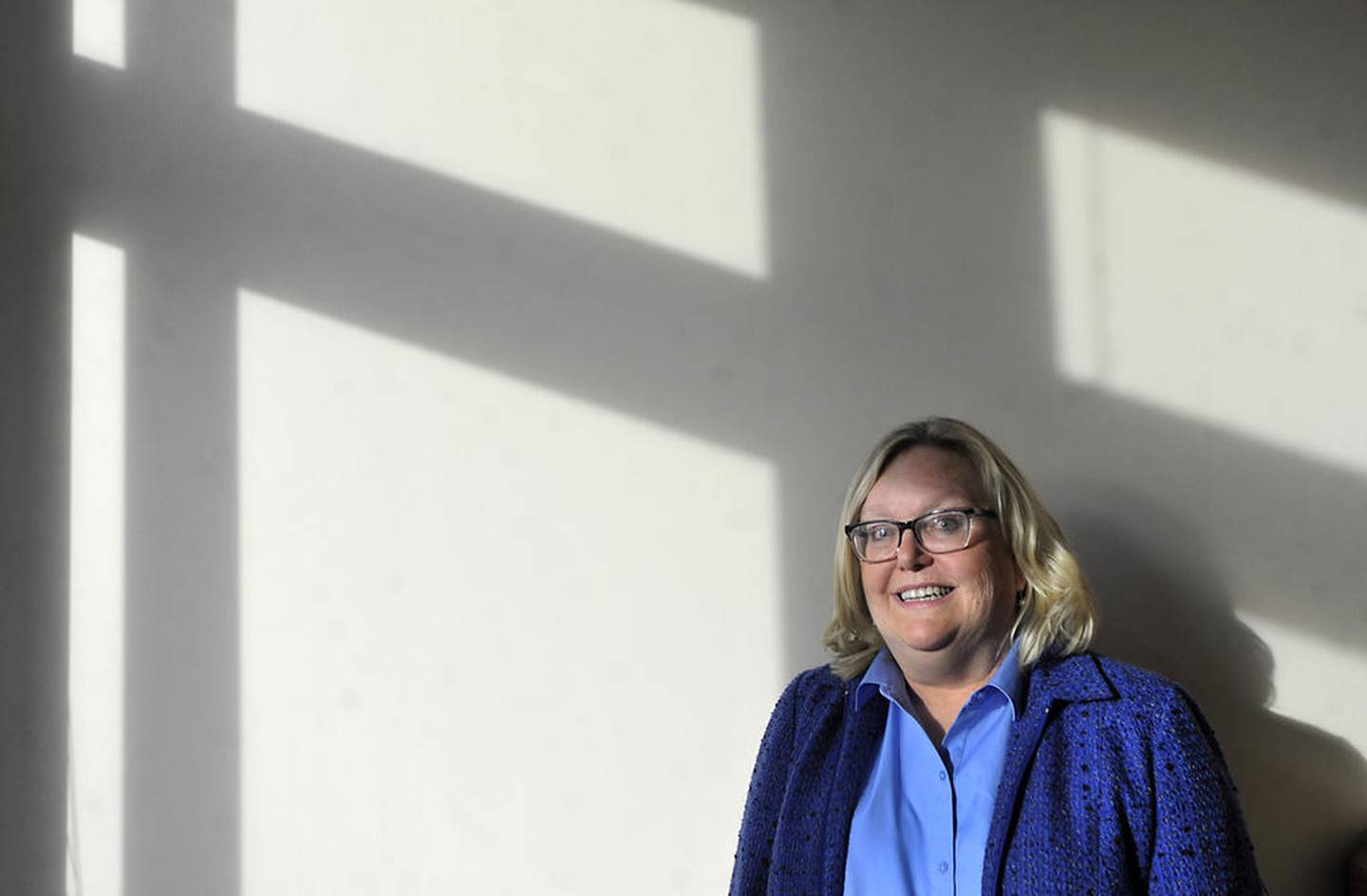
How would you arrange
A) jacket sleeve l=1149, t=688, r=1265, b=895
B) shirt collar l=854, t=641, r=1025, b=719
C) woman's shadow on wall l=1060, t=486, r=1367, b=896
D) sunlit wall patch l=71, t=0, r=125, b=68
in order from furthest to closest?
sunlit wall patch l=71, t=0, r=125, b=68 → woman's shadow on wall l=1060, t=486, r=1367, b=896 → shirt collar l=854, t=641, r=1025, b=719 → jacket sleeve l=1149, t=688, r=1265, b=895

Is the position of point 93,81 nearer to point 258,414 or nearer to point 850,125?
point 258,414

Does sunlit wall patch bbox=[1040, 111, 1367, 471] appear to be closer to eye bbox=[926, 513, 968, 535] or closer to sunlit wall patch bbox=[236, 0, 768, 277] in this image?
eye bbox=[926, 513, 968, 535]

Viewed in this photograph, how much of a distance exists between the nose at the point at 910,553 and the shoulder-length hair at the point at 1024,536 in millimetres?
110

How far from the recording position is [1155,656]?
1.99 m

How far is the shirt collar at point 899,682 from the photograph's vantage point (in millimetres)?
1689

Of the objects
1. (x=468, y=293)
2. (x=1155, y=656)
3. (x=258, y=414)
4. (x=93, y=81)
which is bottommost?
(x=1155, y=656)

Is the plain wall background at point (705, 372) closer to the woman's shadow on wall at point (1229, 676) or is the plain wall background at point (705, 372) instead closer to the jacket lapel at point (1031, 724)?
the woman's shadow on wall at point (1229, 676)

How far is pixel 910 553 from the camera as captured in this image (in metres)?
1.72

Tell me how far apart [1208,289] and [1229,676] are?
629mm

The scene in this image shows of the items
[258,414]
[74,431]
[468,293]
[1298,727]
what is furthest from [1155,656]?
[74,431]

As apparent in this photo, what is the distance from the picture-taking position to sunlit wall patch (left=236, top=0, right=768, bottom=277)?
6.76 ft

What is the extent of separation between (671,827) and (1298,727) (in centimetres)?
103

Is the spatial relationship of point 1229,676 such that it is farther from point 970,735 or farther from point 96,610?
point 96,610

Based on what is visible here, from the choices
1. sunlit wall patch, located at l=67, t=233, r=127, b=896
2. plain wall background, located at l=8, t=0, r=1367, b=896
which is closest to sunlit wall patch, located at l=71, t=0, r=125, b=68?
plain wall background, located at l=8, t=0, r=1367, b=896
